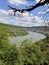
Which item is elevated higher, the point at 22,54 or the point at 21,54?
the point at 21,54

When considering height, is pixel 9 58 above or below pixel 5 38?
below

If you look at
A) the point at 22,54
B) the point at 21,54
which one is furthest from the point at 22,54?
the point at 21,54

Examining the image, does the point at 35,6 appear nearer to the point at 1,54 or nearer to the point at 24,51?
the point at 1,54

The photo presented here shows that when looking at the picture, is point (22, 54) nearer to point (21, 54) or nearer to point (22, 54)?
point (22, 54)

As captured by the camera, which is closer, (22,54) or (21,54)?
(21,54)

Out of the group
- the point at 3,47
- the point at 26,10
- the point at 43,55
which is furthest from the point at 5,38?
the point at 26,10

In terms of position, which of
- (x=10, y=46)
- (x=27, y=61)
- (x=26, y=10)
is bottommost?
(x=27, y=61)

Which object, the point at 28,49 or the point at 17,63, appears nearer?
the point at 17,63

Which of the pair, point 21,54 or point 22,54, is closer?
point 21,54
